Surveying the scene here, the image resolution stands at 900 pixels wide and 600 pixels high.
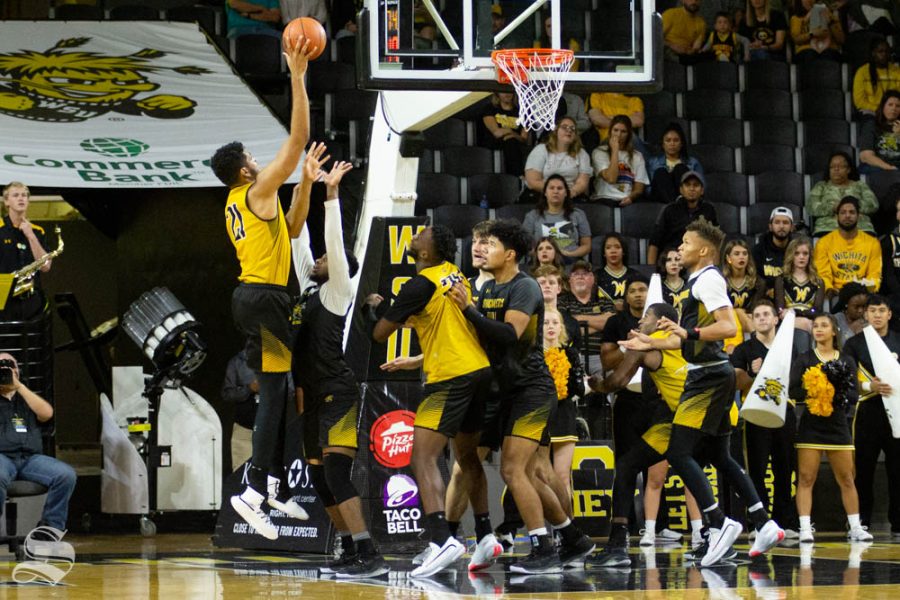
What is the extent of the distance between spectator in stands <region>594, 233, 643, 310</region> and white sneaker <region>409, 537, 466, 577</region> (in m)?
5.52

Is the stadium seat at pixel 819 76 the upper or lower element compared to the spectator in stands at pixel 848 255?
upper

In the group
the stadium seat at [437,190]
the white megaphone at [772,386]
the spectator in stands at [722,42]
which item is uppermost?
the spectator in stands at [722,42]

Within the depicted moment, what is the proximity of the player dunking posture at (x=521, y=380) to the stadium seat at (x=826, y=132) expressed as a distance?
365 inches

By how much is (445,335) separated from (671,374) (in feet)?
8.32

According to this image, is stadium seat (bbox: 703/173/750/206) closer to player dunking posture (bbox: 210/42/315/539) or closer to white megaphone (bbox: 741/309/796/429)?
white megaphone (bbox: 741/309/796/429)

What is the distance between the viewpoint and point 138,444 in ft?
45.0

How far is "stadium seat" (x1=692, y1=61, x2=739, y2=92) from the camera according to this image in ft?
57.4

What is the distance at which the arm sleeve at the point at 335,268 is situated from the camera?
346 inches

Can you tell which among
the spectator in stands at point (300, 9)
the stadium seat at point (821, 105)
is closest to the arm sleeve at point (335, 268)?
the spectator in stands at point (300, 9)

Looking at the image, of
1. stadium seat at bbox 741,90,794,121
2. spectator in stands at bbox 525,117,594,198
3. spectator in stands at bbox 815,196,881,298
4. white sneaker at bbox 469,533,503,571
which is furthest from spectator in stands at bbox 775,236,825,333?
white sneaker at bbox 469,533,503,571

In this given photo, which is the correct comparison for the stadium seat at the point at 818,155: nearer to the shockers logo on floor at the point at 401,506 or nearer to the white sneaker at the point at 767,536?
the shockers logo on floor at the point at 401,506

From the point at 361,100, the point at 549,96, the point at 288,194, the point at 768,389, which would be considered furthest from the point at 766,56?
the point at 549,96

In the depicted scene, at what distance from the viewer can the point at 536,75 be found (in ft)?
31.7

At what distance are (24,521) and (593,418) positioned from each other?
5.35 meters
